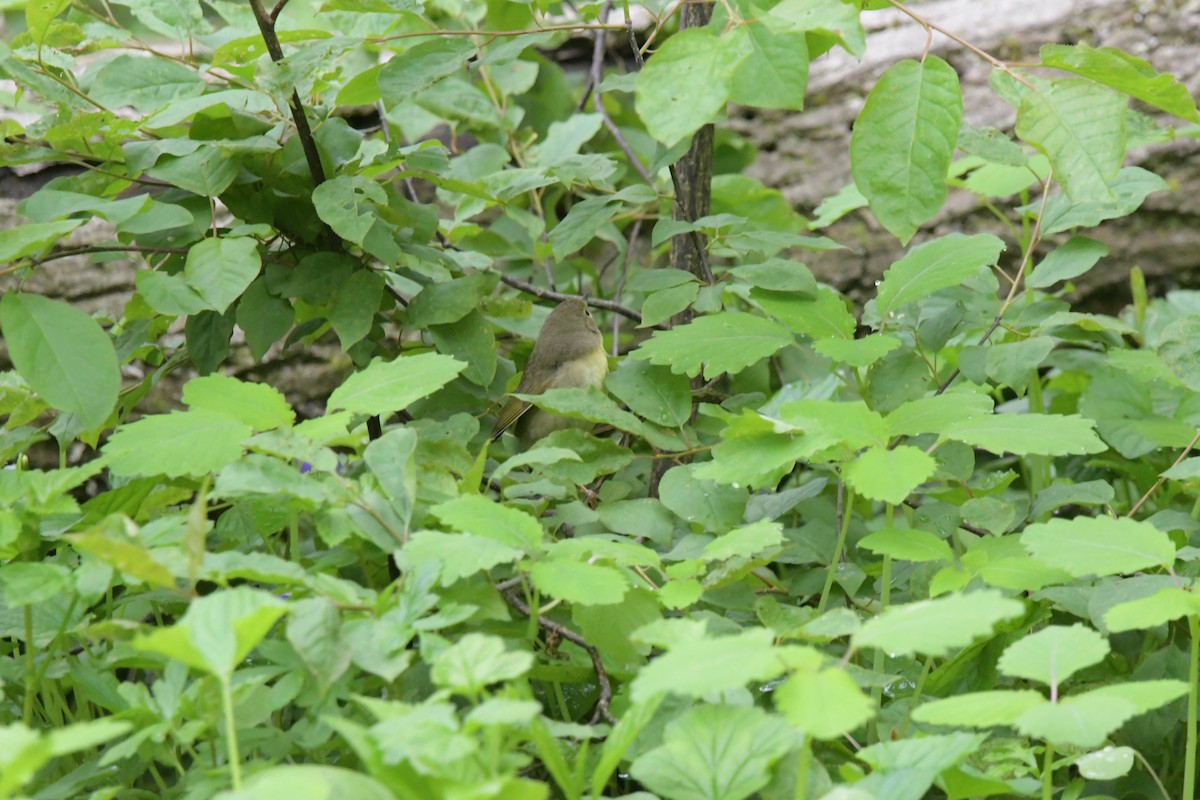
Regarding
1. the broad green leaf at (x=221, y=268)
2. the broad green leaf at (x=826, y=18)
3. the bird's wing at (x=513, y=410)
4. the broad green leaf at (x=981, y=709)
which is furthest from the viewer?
the bird's wing at (x=513, y=410)

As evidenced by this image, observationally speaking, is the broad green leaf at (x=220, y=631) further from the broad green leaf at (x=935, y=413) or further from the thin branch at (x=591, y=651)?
the broad green leaf at (x=935, y=413)

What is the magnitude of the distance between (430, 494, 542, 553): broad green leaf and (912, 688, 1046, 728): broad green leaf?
41cm

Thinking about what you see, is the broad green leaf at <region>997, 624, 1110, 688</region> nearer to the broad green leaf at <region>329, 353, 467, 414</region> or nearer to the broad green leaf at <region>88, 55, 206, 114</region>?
the broad green leaf at <region>329, 353, 467, 414</region>

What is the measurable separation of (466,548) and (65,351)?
577 millimetres

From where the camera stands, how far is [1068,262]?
1.89 metres

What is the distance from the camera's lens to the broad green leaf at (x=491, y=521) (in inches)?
45.3

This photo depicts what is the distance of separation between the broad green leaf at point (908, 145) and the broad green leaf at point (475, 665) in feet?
2.27

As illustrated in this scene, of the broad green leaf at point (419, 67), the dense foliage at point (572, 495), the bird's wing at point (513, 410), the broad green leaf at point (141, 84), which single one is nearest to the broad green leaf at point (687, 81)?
the dense foliage at point (572, 495)

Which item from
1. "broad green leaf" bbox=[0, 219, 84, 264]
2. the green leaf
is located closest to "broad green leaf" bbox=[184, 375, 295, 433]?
the green leaf

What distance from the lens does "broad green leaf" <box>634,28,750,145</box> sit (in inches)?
46.9

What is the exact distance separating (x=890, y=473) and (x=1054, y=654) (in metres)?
0.25

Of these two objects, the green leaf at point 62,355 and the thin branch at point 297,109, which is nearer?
the green leaf at point 62,355

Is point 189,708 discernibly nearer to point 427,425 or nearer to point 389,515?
point 389,515

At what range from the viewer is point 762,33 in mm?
1348
